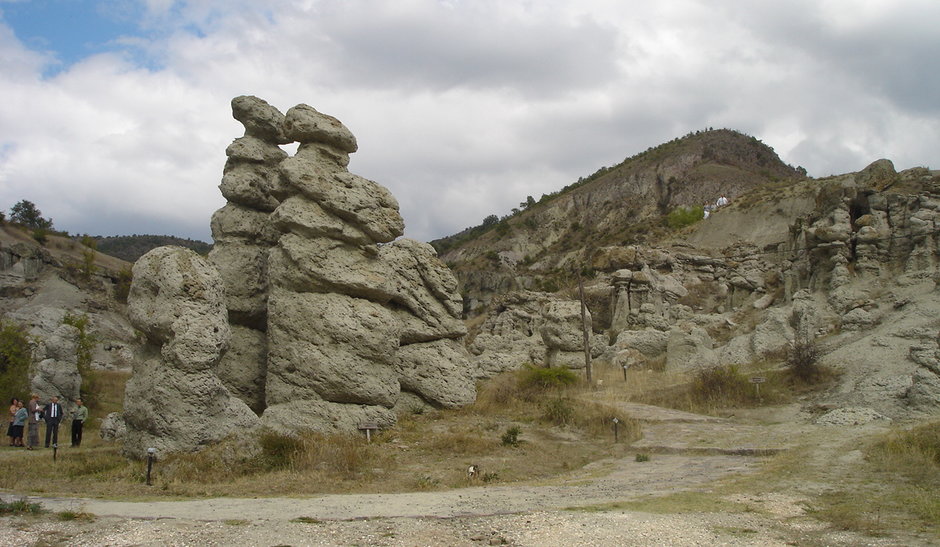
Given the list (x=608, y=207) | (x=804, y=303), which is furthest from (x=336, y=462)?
(x=608, y=207)

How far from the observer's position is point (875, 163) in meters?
28.6

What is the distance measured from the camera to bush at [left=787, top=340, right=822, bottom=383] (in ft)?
55.4

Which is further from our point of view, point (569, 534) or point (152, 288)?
point (152, 288)

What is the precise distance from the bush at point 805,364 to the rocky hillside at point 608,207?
142ft

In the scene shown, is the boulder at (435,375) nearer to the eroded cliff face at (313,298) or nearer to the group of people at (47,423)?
the eroded cliff face at (313,298)

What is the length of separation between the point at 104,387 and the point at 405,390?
66.6 ft

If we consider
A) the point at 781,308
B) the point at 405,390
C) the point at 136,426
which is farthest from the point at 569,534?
the point at 781,308

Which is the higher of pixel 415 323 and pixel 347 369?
pixel 415 323

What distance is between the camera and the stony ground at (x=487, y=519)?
6.23 metres

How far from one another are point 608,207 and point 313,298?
75.7 m

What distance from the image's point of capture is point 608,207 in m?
85.1

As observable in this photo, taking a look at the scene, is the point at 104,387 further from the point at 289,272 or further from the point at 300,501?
the point at 300,501

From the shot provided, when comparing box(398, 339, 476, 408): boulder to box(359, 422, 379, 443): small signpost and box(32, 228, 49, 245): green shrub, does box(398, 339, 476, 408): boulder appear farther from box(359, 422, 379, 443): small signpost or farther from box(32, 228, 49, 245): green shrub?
box(32, 228, 49, 245): green shrub

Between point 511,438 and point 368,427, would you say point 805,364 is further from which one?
point 368,427
